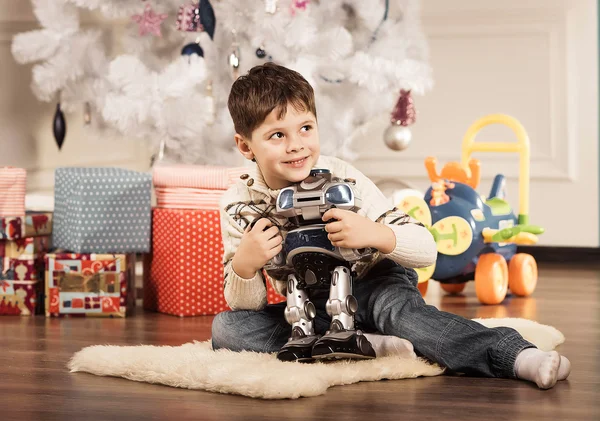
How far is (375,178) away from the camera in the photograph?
11.1 ft

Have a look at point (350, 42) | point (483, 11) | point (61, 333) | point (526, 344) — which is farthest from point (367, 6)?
point (526, 344)

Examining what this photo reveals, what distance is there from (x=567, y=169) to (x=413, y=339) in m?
1.99

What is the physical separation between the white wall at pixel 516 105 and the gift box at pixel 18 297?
3.38ft

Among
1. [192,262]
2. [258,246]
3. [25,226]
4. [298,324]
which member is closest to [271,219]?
[258,246]

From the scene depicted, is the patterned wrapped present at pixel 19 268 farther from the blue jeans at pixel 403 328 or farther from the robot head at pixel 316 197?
the robot head at pixel 316 197

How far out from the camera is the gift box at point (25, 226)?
2.07 m

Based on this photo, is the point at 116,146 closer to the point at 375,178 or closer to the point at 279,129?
the point at 375,178

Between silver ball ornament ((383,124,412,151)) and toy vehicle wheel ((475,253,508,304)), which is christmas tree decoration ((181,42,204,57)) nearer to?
silver ball ornament ((383,124,412,151))

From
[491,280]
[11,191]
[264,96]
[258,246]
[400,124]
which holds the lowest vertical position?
[491,280]

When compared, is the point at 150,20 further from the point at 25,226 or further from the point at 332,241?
the point at 332,241

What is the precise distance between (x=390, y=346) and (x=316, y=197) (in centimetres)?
27


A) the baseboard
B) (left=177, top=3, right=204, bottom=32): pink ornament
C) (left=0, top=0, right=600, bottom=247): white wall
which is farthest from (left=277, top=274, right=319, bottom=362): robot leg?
the baseboard

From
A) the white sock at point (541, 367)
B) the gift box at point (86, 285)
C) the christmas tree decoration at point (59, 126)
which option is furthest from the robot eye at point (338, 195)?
the christmas tree decoration at point (59, 126)

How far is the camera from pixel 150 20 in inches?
94.7
